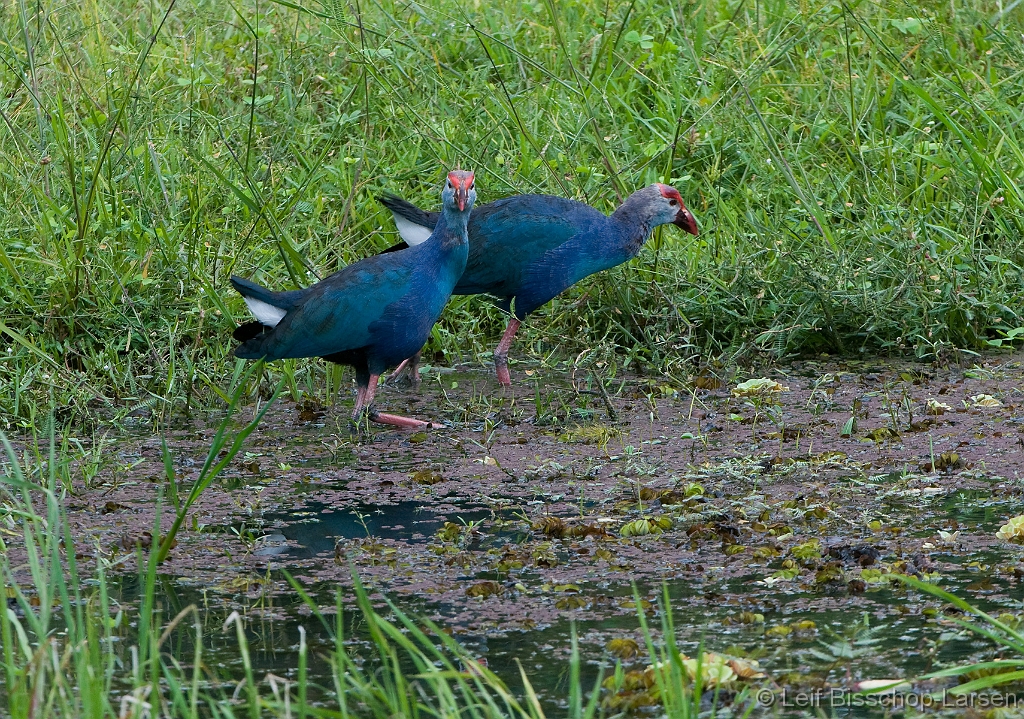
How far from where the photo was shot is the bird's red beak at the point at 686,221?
647 cm

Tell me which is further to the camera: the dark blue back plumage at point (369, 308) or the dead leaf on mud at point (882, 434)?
the dark blue back plumage at point (369, 308)

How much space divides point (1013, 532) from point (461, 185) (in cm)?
251

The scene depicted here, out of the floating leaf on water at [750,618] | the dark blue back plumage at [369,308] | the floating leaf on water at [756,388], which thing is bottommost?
the floating leaf on water at [750,618]

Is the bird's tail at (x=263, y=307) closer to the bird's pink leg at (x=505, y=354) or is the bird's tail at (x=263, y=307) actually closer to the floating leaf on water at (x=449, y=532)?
the bird's pink leg at (x=505, y=354)

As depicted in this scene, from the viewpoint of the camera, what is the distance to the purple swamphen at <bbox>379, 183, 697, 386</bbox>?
236 inches

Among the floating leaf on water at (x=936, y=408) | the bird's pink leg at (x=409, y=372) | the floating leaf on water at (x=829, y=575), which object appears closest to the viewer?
the floating leaf on water at (x=829, y=575)

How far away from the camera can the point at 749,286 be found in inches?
244

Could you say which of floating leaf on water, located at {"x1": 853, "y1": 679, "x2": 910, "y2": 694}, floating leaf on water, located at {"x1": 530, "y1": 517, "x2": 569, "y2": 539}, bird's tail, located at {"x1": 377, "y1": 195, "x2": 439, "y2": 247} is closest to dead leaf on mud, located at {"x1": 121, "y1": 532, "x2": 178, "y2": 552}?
floating leaf on water, located at {"x1": 530, "y1": 517, "x2": 569, "y2": 539}

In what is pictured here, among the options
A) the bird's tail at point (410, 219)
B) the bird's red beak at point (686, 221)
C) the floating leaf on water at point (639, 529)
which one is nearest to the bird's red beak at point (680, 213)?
the bird's red beak at point (686, 221)

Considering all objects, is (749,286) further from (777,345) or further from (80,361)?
(80,361)

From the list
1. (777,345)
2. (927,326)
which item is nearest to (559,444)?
(777,345)

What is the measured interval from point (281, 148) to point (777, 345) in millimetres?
2827

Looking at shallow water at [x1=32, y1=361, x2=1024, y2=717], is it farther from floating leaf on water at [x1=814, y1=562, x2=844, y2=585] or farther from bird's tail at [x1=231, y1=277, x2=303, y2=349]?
bird's tail at [x1=231, y1=277, x2=303, y2=349]

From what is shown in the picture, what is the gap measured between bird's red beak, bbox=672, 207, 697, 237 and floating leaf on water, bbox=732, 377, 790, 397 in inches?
42.0
